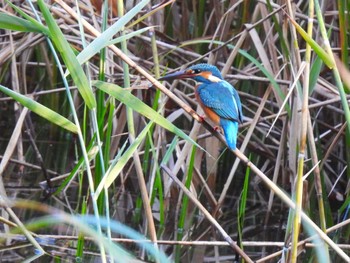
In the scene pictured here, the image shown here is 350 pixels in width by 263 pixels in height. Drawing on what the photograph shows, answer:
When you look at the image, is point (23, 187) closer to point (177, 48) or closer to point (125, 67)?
point (177, 48)

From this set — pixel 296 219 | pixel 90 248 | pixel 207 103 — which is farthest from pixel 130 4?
pixel 296 219

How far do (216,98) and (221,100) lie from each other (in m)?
0.03

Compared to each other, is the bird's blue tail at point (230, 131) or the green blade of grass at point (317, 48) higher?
the green blade of grass at point (317, 48)

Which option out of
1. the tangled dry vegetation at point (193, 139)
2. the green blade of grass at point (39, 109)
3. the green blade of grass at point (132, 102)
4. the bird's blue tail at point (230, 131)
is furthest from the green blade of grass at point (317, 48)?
the tangled dry vegetation at point (193, 139)

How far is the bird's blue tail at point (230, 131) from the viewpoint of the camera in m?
2.69

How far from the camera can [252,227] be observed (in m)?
4.09

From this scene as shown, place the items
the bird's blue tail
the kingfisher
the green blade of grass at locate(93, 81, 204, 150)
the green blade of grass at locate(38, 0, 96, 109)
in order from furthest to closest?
1. the kingfisher
2. the bird's blue tail
3. the green blade of grass at locate(93, 81, 204, 150)
4. the green blade of grass at locate(38, 0, 96, 109)

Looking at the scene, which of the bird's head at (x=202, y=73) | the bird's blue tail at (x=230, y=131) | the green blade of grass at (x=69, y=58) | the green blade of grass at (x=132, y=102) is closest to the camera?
the green blade of grass at (x=69, y=58)

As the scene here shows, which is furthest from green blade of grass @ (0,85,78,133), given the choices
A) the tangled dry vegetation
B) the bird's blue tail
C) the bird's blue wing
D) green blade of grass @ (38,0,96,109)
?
the tangled dry vegetation

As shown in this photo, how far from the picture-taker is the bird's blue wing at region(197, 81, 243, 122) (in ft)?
9.57

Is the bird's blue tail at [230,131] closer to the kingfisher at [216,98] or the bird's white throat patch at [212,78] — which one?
the kingfisher at [216,98]

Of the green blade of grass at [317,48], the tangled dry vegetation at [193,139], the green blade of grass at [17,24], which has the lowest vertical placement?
the tangled dry vegetation at [193,139]

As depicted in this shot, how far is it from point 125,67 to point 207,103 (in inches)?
26.2

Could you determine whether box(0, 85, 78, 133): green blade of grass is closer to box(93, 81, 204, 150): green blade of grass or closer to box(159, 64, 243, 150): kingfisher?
box(93, 81, 204, 150): green blade of grass
